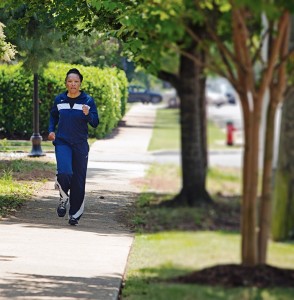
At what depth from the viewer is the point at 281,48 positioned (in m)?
7.77

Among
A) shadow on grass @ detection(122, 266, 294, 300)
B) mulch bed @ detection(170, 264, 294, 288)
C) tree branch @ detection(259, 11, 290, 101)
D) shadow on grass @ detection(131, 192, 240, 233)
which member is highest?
tree branch @ detection(259, 11, 290, 101)

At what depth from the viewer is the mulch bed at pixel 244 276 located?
7.62 m

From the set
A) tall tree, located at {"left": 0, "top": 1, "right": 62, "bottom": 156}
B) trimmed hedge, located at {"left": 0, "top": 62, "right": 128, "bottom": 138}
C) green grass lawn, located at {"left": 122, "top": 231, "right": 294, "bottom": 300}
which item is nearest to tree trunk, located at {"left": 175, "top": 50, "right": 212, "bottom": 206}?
green grass lawn, located at {"left": 122, "top": 231, "right": 294, "bottom": 300}

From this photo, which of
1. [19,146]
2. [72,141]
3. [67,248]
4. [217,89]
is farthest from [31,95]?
[67,248]

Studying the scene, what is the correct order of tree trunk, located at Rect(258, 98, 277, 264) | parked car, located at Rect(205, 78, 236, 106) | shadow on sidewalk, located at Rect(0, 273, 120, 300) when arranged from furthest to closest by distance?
shadow on sidewalk, located at Rect(0, 273, 120, 300)
parked car, located at Rect(205, 78, 236, 106)
tree trunk, located at Rect(258, 98, 277, 264)

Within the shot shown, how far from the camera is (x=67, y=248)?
462 inches

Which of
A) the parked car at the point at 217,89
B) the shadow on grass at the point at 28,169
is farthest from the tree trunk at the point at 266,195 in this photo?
the shadow on grass at the point at 28,169

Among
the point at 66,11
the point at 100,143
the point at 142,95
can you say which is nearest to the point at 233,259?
the point at 66,11

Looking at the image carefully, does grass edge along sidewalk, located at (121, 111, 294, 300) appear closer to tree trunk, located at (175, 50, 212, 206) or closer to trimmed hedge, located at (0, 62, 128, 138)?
tree trunk, located at (175, 50, 212, 206)

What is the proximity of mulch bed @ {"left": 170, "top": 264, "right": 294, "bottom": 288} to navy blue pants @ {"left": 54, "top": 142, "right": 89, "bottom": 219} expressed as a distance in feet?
20.3

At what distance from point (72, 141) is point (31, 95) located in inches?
776

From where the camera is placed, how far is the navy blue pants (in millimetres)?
13766

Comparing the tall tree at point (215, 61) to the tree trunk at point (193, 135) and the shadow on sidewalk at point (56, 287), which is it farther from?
the shadow on sidewalk at point (56, 287)

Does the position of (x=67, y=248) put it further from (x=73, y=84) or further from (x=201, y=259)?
(x=201, y=259)
